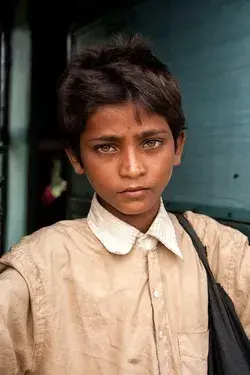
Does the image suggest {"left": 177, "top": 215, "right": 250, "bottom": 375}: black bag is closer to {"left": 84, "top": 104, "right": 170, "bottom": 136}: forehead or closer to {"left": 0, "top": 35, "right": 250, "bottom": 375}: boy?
{"left": 0, "top": 35, "right": 250, "bottom": 375}: boy

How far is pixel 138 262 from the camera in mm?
1241

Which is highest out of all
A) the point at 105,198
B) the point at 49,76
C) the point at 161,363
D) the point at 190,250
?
the point at 49,76

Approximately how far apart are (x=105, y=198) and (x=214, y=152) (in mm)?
726

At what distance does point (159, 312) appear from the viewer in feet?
3.93

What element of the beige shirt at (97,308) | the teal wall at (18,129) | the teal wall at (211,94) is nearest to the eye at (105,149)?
the beige shirt at (97,308)

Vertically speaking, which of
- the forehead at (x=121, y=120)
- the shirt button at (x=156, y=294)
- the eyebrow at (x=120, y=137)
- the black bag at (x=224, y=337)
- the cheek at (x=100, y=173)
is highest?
the forehead at (x=121, y=120)

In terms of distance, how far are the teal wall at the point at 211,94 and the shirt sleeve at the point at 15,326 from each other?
0.89 m

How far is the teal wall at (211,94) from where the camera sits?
173 centimetres

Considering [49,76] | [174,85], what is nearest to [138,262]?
[174,85]

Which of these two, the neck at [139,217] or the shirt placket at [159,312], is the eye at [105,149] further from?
the shirt placket at [159,312]

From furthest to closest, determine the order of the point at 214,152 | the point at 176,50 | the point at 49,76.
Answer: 1. the point at 49,76
2. the point at 176,50
3. the point at 214,152

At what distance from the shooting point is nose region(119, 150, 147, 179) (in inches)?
44.9

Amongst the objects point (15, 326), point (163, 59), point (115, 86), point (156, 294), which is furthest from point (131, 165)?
point (163, 59)

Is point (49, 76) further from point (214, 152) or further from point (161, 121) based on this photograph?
point (161, 121)
